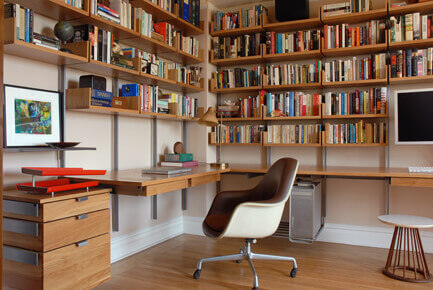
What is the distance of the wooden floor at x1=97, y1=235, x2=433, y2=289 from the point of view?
2.66m

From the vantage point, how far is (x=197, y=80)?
13.2ft

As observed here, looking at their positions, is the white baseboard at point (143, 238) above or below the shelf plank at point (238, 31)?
below

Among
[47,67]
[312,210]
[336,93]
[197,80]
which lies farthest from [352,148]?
[47,67]

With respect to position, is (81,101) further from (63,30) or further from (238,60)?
(238,60)

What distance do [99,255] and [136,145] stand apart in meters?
A: 1.33

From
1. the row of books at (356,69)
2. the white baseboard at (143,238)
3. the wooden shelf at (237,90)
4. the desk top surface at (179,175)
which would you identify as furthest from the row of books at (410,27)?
the white baseboard at (143,238)

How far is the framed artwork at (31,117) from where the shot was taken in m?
2.27

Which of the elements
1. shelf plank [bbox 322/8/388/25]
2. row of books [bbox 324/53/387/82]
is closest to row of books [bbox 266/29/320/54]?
shelf plank [bbox 322/8/388/25]

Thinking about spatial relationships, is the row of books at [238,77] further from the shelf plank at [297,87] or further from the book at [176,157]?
the book at [176,157]

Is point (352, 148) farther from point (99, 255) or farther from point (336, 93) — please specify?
point (99, 255)

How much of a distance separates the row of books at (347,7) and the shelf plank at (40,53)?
2372mm

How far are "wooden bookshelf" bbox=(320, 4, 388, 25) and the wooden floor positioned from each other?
86.1 inches

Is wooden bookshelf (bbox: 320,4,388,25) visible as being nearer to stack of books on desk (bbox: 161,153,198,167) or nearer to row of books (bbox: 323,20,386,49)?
row of books (bbox: 323,20,386,49)

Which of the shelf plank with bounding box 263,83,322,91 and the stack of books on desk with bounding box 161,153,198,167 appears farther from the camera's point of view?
the shelf plank with bounding box 263,83,322,91
